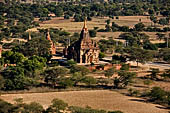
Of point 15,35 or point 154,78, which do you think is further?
point 15,35

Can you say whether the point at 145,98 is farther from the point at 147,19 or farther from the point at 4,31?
the point at 147,19

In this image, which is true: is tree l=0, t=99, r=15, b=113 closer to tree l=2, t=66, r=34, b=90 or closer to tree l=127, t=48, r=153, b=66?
tree l=2, t=66, r=34, b=90

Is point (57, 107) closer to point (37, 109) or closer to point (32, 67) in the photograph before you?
point (37, 109)

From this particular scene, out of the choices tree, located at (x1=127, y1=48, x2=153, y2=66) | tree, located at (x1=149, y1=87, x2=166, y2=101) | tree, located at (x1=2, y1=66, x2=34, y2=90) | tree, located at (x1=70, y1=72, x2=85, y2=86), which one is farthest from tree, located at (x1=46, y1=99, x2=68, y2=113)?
tree, located at (x1=127, y1=48, x2=153, y2=66)

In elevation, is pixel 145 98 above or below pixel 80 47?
below

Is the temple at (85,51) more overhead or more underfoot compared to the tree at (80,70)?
more overhead

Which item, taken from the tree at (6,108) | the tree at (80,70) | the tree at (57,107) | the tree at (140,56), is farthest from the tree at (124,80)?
the tree at (6,108)

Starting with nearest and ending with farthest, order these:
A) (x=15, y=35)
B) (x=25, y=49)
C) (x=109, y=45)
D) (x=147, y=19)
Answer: (x=25, y=49) < (x=109, y=45) < (x=15, y=35) < (x=147, y=19)

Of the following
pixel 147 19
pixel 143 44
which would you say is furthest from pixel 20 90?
pixel 147 19

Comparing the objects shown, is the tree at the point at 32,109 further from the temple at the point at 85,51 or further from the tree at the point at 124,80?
the temple at the point at 85,51
